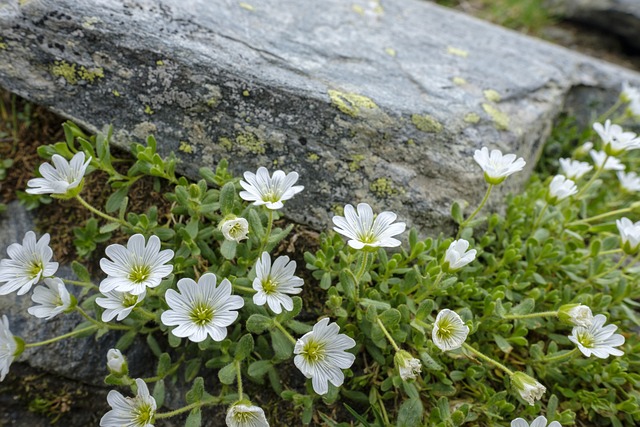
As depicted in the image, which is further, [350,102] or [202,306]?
[350,102]

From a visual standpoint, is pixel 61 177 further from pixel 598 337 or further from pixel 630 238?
pixel 630 238

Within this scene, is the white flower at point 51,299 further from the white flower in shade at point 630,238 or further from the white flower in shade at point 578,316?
the white flower in shade at point 630,238

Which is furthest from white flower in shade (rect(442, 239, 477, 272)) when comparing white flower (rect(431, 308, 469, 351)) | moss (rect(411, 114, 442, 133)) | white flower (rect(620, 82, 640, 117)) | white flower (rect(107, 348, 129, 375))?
white flower (rect(620, 82, 640, 117))

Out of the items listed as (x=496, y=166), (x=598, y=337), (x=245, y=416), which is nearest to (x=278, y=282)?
(x=245, y=416)

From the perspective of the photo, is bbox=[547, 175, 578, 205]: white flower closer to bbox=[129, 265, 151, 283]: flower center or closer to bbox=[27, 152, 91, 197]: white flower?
bbox=[129, 265, 151, 283]: flower center

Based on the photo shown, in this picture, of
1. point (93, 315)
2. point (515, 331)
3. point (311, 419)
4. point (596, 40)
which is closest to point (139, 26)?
point (93, 315)

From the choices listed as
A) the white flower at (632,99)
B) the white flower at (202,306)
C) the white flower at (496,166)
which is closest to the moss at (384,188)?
the white flower at (496,166)

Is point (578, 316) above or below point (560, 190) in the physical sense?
below
